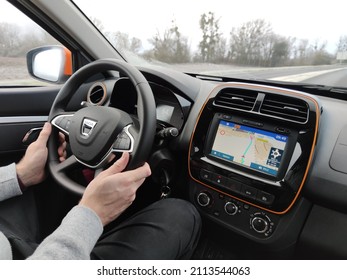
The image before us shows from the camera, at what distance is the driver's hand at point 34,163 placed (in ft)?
4.16

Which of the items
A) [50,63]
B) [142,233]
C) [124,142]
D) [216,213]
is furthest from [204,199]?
[50,63]

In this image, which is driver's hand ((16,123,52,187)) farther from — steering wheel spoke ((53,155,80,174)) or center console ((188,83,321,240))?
center console ((188,83,321,240))

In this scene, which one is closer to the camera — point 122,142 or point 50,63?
point 122,142

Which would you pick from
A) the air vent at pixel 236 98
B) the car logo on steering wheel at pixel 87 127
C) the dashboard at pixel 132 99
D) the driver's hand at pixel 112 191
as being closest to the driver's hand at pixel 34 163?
the car logo on steering wheel at pixel 87 127

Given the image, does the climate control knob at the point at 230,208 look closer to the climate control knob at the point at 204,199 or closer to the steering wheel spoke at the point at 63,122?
the climate control knob at the point at 204,199

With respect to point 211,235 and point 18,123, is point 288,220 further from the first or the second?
point 18,123

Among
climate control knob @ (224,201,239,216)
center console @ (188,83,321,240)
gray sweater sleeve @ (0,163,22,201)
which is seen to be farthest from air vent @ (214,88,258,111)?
gray sweater sleeve @ (0,163,22,201)

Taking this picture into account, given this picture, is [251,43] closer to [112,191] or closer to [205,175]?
[205,175]

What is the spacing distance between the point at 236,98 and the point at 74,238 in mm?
905

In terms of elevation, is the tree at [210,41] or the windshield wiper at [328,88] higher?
the tree at [210,41]

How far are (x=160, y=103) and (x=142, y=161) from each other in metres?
0.67

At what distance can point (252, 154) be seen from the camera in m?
1.28

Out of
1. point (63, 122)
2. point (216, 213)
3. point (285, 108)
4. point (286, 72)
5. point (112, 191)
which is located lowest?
point (216, 213)

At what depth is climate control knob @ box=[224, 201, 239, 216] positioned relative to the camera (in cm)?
138
